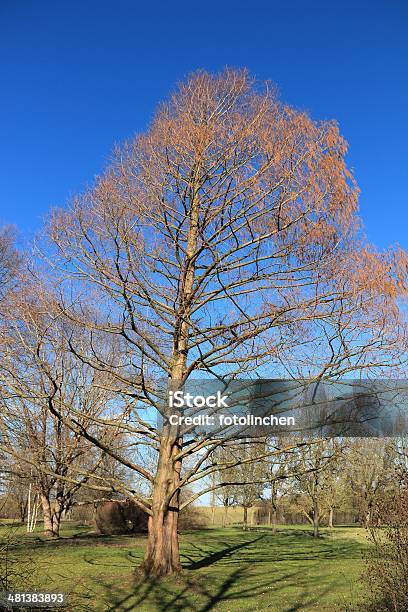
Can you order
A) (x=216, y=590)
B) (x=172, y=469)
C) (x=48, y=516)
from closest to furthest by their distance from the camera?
(x=216, y=590) → (x=172, y=469) → (x=48, y=516)

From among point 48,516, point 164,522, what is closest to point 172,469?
point 164,522

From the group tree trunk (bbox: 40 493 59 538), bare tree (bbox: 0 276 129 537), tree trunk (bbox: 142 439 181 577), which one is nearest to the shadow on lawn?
tree trunk (bbox: 142 439 181 577)

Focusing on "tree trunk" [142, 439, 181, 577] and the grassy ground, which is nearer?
the grassy ground

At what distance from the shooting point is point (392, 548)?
5.54m

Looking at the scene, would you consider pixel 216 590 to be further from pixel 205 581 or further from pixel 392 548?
pixel 392 548

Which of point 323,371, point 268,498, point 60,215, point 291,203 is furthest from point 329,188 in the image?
point 268,498

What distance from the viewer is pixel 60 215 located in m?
9.35

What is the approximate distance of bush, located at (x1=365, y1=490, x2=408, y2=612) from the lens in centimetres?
530

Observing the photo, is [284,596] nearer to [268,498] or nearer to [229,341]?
[229,341]
